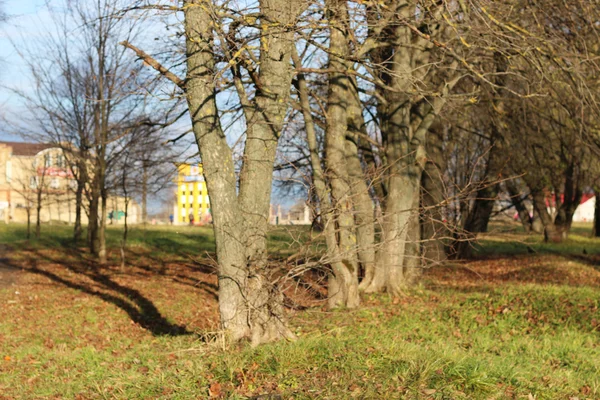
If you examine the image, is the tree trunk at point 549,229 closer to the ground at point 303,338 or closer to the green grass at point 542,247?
the green grass at point 542,247

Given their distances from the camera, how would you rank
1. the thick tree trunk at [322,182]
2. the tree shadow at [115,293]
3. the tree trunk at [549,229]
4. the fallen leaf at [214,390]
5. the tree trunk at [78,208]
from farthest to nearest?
the tree trunk at [549,229] < the tree trunk at [78,208] < the tree shadow at [115,293] < the thick tree trunk at [322,182] < the fallen leaf at [214,390]

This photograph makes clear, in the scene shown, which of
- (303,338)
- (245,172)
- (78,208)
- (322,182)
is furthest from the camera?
(78,208)

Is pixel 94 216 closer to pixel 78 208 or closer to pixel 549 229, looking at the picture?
pixel 78 208

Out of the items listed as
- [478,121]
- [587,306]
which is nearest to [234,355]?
[587,306]

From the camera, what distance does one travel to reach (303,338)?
679cm

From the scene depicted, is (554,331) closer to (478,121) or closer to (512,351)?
(512,351)

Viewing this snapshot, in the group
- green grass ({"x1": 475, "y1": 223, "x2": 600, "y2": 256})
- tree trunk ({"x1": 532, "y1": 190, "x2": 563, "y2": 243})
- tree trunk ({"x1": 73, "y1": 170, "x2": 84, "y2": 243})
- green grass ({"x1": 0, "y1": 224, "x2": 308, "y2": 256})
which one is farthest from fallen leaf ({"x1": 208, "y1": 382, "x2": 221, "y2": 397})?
tree trunk ({"x1": 532, "y1": 190, "x2": 563, "y2": 243})

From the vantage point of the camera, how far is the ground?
5.30m

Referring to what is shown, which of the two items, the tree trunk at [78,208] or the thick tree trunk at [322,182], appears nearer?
the thick tree trunk at [322,182]

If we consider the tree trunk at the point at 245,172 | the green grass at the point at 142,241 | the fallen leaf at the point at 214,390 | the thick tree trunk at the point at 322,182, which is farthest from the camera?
the green grass at the point at 142,241

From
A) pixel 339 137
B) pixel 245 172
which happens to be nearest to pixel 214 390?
pixel 245 172

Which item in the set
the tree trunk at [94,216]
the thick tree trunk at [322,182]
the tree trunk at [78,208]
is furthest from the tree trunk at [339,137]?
the tree trunk at [78,208]

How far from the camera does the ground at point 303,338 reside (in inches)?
209

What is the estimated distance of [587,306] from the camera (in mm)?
10016
